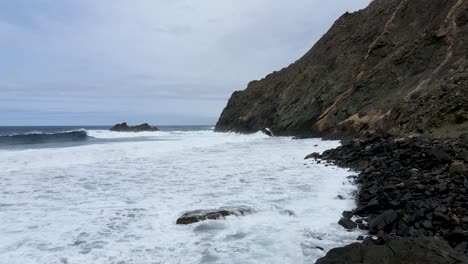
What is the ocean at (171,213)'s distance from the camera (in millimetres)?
5305

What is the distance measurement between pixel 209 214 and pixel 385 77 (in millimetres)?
17418

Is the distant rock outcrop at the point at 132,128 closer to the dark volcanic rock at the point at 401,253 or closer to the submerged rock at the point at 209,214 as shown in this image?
the submerged rock at the point at 209,214

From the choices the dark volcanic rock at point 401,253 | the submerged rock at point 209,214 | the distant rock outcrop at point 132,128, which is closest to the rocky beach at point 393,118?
the dark volcanic rock at point 401,253

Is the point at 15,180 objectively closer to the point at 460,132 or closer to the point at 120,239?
the point at 120,239

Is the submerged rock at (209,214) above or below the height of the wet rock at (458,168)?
below

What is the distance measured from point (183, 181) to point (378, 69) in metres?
15.7

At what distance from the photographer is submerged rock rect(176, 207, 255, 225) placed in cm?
664

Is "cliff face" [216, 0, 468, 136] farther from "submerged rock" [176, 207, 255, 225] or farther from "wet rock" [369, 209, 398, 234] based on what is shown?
"submerged rock" [176, 207, 255, 225]

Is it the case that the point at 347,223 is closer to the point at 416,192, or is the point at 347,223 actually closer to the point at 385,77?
the point at 416,192

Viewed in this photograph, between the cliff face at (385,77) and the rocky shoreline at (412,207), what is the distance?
13.6 feet

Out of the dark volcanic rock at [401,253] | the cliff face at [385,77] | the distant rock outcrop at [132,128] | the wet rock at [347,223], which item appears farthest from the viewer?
the distant rock outcrop at [132,128]

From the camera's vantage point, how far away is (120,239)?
5.81m

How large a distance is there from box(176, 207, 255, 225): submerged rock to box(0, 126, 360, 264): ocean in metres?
0.14

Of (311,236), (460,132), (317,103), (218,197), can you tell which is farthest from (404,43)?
(311,236)
